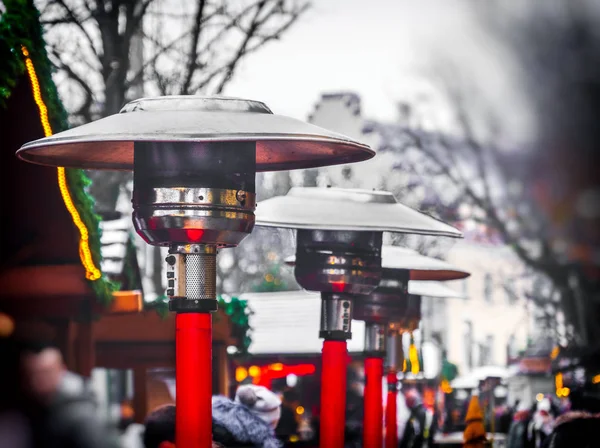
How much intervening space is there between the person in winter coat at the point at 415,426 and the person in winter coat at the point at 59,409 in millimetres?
13125

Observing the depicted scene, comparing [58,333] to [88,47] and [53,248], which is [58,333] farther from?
[88,47]

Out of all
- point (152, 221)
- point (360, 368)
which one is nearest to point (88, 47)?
point (152, 221)

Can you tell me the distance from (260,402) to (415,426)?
36.5 feet

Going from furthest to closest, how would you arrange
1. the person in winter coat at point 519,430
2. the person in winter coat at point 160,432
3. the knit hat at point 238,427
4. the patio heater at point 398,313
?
the person in winter coat at point 519,430
the patio heater at point 398,313
the knit hat at point 238,427
the person in winter coat at point 160,432

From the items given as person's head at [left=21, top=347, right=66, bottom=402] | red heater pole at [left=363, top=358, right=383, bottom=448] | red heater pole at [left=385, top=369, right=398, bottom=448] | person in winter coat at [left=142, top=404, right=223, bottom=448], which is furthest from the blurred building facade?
person's head at [left=21, top=347, right=66, bottom=402]

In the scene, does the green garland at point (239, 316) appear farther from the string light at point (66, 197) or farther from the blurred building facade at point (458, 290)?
the blurred building facade at point (458, 290)

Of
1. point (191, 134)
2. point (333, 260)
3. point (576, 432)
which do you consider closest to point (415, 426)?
point (576, 432)

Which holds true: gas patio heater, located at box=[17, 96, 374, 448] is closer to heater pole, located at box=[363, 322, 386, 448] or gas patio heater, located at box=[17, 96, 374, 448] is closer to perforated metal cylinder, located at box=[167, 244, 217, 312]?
perforated metal cylinder, located at box=[167, 244, 217, 312]

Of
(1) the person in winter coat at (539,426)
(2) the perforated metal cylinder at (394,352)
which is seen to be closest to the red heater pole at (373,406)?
(2) the perforated metal cylinder at (394,352)

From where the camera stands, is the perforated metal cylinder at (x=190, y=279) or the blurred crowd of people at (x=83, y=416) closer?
the blurred crowd of people at (x=83, y=416)

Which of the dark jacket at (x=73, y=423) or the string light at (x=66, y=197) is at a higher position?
the string light at (x=66, y=197)

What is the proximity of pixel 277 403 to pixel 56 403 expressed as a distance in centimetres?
530

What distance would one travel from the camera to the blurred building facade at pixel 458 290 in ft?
72.4

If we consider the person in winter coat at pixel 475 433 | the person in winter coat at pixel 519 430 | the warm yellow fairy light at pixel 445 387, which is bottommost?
the warm yellow fairy light at pixel 445 387
